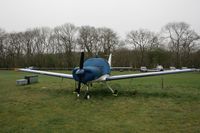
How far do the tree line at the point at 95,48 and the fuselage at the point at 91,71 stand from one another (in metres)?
44.7

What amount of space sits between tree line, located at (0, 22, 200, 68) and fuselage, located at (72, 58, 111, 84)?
44.7 metres

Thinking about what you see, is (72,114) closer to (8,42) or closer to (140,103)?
(140,103)

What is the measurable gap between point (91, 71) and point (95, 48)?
49.5 meters

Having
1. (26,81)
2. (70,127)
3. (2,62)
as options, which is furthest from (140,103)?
(2,62)

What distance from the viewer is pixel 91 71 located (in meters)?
10.7

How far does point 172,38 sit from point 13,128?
6331 centimetres

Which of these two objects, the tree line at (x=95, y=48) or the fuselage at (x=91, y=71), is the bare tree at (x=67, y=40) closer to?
the tree line at (x=95, y=48)

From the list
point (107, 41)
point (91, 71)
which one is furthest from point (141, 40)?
point (91, 71)

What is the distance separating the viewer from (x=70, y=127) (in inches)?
238

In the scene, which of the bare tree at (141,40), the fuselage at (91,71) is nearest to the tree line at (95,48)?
the bare tree at (141,40)

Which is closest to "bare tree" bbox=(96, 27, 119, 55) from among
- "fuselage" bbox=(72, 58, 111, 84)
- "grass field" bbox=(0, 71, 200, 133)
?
"fuselage" bbox=(72, 58, 111, 84)

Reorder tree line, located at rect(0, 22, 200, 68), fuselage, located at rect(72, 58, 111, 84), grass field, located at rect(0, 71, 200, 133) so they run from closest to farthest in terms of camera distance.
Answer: grass field, located at rect(0, 71, 200, 133)
fuselage, located at rect(72, 58, 111, 84)
tree line, located at rect(0, 22, 200, 68)

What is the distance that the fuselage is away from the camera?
10426 mm

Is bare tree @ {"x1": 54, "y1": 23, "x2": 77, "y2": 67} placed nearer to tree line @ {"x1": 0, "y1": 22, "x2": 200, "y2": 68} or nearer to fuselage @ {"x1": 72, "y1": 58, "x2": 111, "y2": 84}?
tree line @ {"x1": 0, "y1": 22, "x2": 200, "y2": 68}
